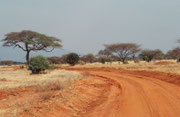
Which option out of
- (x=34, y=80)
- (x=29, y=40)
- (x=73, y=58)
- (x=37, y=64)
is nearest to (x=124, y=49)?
(x=73, y=58)

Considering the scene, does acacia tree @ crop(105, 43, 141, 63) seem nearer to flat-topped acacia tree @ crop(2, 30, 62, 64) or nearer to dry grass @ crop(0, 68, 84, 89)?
flat-topped acacia tree @ crop(2, 30, 62, 64)

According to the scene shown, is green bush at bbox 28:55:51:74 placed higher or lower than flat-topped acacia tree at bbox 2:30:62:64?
lower

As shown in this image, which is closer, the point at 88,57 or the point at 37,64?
the point at 37,64

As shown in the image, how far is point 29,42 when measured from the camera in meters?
40.0

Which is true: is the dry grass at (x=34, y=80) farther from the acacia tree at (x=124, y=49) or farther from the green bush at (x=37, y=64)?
the acacia tree at (x=124, y=49)

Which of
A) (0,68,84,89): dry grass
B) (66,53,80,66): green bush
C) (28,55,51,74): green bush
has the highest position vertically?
(66,53,80,66): green bush

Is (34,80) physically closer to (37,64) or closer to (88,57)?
(37,64)

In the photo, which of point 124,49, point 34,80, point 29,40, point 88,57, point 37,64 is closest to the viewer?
point 34,80

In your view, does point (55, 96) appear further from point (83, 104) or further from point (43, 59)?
point (43, 59)

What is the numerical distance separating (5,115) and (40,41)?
36.5 m

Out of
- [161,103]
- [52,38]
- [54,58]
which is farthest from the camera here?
[54,58]

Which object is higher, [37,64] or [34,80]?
[37,64]

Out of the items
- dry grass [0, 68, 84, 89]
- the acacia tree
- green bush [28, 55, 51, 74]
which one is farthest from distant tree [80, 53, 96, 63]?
dry grass [0, 68, 84, 89]

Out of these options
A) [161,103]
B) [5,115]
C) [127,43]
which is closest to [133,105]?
[161,103]
